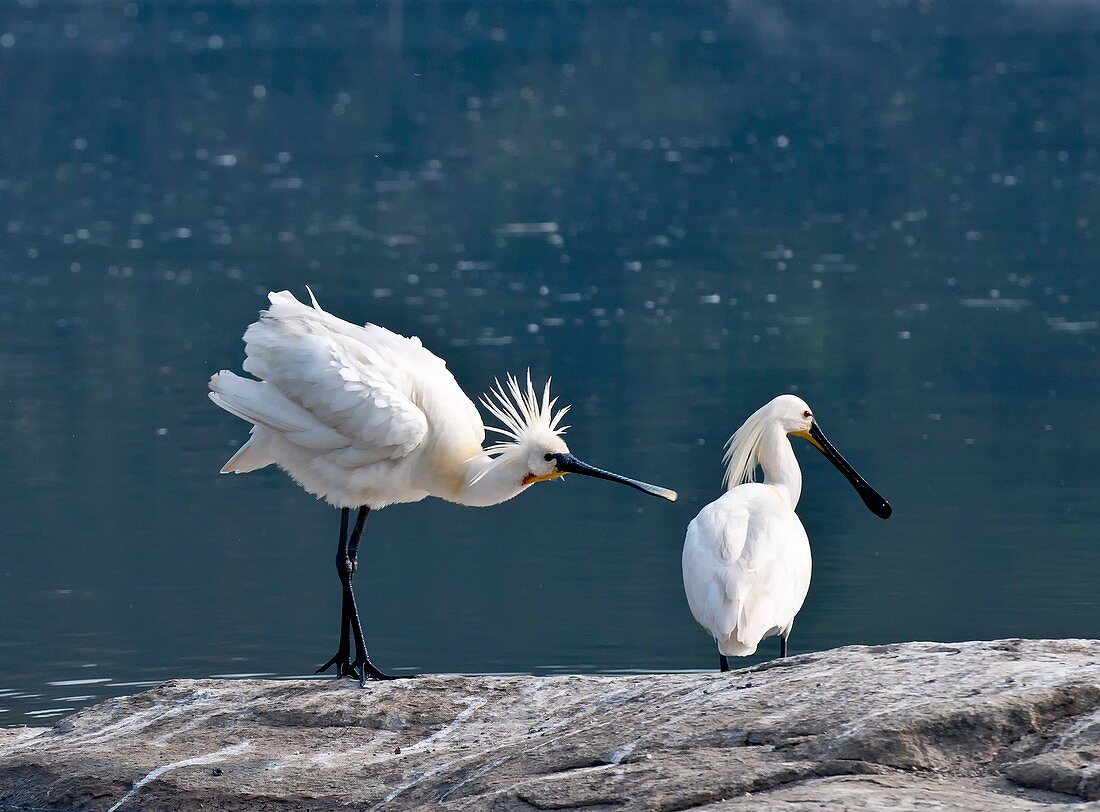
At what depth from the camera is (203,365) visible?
2044 centimetres

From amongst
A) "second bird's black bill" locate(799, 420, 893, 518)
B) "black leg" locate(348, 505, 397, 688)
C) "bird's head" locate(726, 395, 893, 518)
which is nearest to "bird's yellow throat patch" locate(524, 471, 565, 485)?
"black leg" locate(348, 505, 397, 688)

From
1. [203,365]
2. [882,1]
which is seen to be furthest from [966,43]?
[203,365]

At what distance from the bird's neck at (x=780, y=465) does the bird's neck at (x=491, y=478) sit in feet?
5.40

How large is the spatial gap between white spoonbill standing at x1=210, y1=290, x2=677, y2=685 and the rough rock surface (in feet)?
2.84

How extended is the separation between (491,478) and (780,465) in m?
1.84

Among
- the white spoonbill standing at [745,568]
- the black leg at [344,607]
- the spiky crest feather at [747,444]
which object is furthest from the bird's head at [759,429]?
the black leg at [344,607]

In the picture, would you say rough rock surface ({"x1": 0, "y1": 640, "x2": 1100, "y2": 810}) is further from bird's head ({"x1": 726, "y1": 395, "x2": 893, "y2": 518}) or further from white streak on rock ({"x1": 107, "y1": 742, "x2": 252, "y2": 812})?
bird's head ({"x1": 726, "y1": 395, "x2": 893, "y2": 518})

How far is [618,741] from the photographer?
22.9ft

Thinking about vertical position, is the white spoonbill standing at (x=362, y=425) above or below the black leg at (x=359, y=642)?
above

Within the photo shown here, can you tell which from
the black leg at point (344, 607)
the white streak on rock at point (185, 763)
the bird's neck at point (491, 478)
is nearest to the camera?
the white streak on rock at point (185, 763)

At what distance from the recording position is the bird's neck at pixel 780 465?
1030 cm

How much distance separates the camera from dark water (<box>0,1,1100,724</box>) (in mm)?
12102

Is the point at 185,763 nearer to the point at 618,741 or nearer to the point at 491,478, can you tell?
the point at 618,741

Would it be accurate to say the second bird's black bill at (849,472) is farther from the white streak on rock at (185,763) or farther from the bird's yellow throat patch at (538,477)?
the white streak on rock at (185,763)
